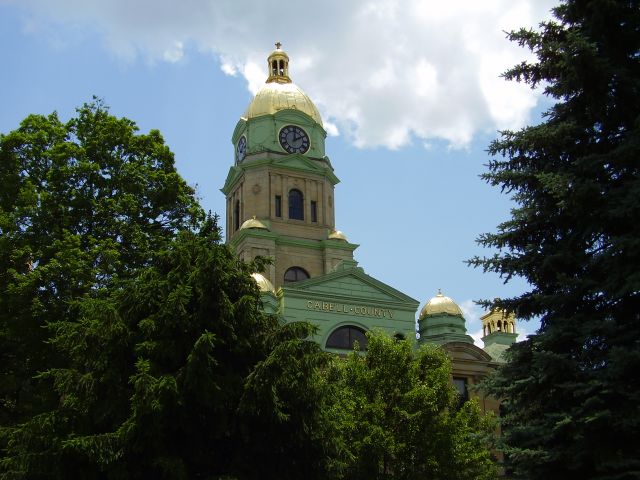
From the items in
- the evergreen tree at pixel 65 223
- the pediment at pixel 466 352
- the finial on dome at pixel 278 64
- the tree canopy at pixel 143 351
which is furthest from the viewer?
the finial on dome at pixel 278 64

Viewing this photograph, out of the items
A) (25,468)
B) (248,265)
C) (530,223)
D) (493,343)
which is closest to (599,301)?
(530,223)

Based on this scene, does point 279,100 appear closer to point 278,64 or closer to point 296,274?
point 278,64

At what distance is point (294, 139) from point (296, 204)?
5058mm

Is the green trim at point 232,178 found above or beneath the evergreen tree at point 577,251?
above

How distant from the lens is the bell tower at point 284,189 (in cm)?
4875

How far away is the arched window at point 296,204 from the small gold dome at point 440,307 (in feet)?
36.7

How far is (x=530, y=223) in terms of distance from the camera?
14.4 meters

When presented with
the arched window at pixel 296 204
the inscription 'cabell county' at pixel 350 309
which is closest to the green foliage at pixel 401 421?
the inscription 'cabell county' at pixel 350 309

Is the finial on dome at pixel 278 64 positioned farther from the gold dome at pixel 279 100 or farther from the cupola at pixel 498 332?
the cupola at pixel 498 332

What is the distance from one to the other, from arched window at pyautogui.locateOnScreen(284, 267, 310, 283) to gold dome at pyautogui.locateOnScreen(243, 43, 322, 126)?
471 inches

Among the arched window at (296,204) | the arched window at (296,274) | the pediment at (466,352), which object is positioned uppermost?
the arched window at (296,204)

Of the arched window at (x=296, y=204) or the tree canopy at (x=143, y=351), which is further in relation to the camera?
the arched window at (x=296, y=204)

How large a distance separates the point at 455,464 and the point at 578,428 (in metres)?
15.2

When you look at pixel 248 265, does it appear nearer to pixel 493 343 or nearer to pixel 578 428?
pixel 578 428
